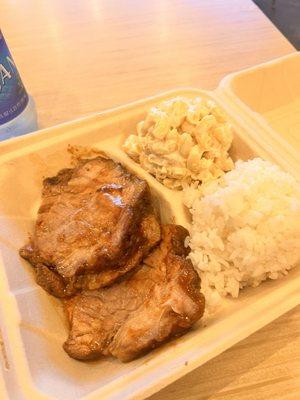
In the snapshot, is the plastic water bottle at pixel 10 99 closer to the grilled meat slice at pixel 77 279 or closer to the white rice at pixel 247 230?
the grilled meat slice at pixel 77 279

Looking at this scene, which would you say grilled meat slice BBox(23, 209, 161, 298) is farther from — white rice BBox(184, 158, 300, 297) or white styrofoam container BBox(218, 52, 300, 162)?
white styrofoam container BBox(218, 52, 300, 162)

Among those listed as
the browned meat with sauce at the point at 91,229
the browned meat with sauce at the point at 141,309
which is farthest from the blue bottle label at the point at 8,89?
the browned meat with sauce at the point at 141,309

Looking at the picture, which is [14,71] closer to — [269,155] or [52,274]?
[52,274]

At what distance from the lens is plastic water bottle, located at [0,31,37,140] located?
4.23 ft

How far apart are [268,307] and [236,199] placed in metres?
0.30

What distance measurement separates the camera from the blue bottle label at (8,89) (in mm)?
1284

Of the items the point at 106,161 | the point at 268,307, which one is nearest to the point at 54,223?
the point at 106,161

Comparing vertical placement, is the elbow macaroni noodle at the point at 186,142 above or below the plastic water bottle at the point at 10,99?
below

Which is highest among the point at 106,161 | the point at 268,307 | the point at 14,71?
the point at 14,71

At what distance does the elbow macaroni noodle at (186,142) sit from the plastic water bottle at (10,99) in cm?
44

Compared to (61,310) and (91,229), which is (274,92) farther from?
(61,310)

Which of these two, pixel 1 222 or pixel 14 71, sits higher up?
pixel 14 71

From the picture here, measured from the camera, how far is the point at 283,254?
1.02 metres

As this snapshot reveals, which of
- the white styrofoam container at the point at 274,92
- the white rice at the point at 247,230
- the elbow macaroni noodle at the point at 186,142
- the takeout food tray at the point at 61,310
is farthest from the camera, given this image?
the white styrofoam container at the point at 274,92
